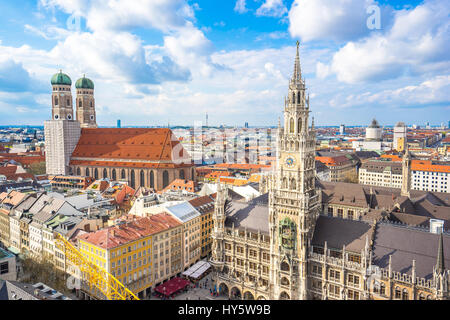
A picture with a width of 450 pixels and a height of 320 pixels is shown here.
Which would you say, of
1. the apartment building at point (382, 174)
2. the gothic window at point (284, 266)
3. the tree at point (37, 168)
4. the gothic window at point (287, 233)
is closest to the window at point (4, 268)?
the gothic window at point (284, 266)

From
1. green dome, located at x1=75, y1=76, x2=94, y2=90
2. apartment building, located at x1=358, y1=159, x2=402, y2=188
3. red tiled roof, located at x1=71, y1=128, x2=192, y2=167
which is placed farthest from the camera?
green dome, located at x1=75, y1=76, x2=94, y2=90

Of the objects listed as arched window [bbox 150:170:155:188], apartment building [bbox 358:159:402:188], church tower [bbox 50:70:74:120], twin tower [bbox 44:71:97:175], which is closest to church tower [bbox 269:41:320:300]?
arched window [bbox 150:170:155:188]

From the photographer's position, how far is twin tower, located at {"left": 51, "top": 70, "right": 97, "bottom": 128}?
15900 centimetres

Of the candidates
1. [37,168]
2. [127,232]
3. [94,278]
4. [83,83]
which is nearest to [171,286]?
[127,232]

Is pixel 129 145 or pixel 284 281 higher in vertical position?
pixel 129 145

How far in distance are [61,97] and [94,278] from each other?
127m

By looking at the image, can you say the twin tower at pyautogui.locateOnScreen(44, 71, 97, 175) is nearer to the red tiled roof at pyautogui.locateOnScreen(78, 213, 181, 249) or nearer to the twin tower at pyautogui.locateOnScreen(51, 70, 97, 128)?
the twin tower at pyautogui.locateOnScreen(51, 70, 97, 128)

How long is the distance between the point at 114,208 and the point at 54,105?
93131mm

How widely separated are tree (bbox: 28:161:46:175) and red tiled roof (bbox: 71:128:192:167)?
98.8 feet

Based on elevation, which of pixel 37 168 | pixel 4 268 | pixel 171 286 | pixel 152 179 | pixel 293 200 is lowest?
pixel 171 286

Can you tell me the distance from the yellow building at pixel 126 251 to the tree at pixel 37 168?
128 metres

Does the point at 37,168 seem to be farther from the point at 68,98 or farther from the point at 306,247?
the point at 306,247

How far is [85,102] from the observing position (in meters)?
175

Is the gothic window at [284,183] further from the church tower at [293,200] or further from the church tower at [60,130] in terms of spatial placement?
the church tower at [60,130]
